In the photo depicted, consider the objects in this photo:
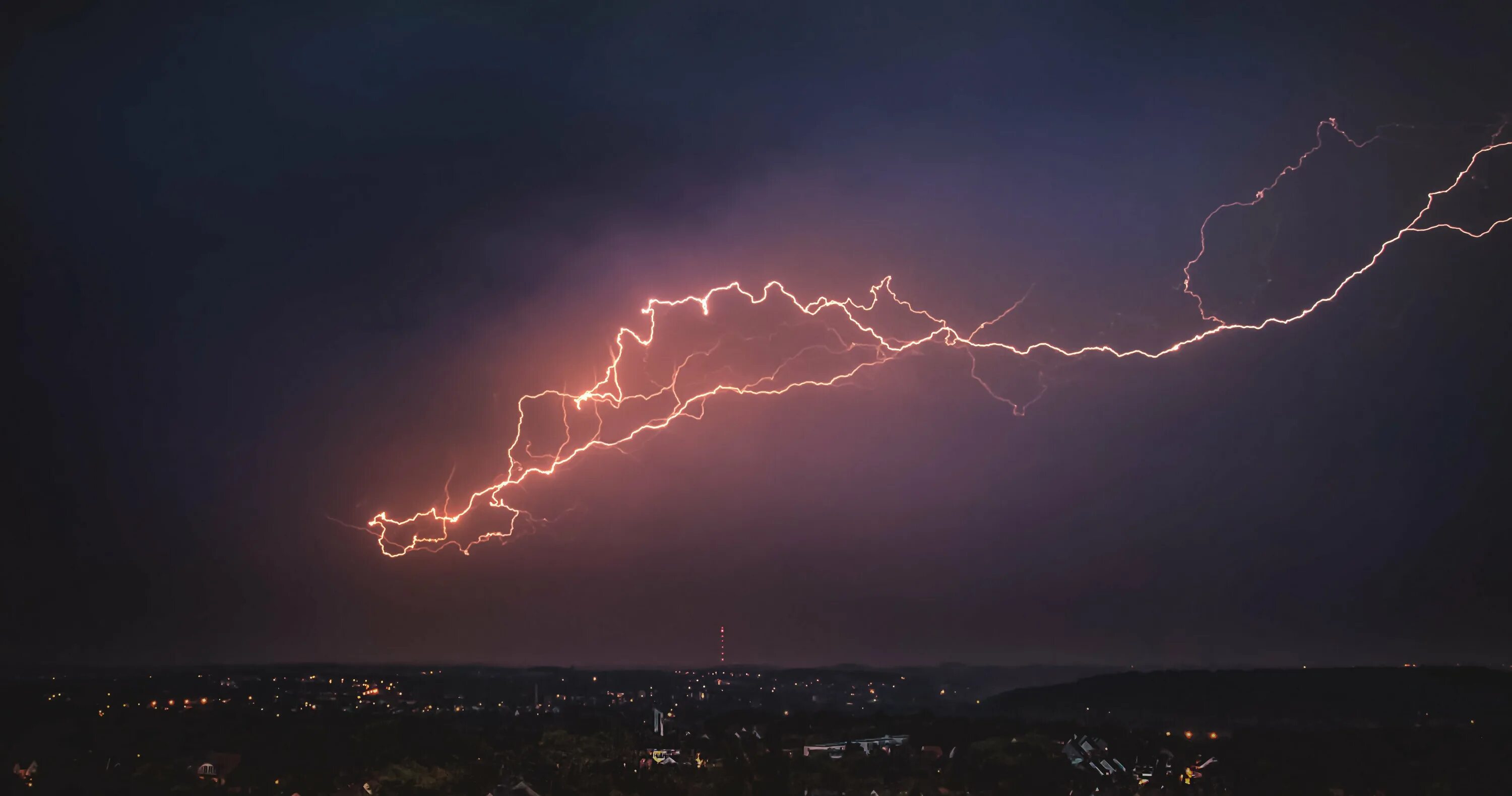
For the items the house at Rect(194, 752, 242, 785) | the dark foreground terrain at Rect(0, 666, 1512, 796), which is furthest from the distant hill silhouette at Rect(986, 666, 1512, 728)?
the house at Rect(194, 752, 242, 785)

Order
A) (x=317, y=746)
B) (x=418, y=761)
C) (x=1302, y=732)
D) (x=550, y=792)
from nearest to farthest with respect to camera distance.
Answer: (x=550, y=792) → (x=418, y=761) → (x=317, y=746) → (x=1302, y=732)

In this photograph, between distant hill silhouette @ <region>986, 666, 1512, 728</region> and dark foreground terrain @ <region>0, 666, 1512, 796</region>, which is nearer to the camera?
dark foreground terrain @ <region>0, 666, 1512, 796</region>

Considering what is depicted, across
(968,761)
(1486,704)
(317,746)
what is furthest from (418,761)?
(1486,704)

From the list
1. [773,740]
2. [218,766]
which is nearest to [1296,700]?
[773,740]

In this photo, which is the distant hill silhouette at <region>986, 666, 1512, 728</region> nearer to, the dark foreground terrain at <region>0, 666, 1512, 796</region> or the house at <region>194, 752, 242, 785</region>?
the dark foreground terrain at <region>0, 666, 1512, 796</region>

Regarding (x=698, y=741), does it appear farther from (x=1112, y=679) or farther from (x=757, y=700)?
(x=1112, y=679)

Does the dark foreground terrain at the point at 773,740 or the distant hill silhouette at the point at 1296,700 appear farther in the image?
→ the distant hill silhouette at the point at 1296,700

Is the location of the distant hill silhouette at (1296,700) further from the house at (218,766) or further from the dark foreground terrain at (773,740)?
the house at (218,766)

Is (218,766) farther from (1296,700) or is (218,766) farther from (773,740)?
(1296,700)

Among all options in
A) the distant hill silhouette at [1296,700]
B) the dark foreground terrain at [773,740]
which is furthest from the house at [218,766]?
the distant hill silhouette at [1296,700]
